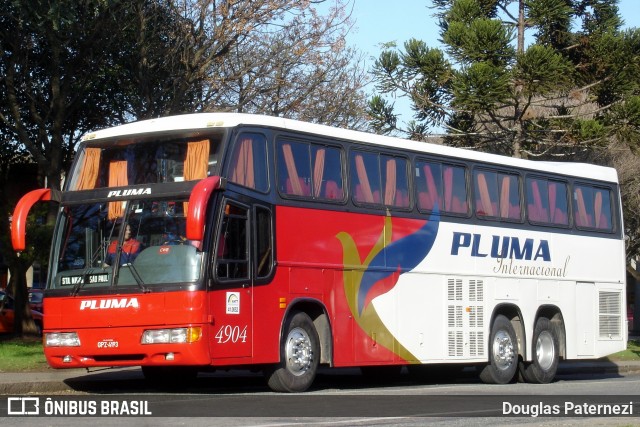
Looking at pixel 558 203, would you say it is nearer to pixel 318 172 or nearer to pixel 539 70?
pixel 539 70

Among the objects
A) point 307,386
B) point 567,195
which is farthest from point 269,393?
point 567,195

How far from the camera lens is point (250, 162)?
15.1 m

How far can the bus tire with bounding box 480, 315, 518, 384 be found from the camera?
19.4 metres

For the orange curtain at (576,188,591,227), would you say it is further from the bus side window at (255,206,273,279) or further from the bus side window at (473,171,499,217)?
the bus side window at (255,206,273,279)

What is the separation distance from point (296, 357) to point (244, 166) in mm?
2741

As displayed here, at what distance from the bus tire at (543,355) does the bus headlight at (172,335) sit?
26.6ft

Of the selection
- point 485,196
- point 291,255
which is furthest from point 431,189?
point 291,255

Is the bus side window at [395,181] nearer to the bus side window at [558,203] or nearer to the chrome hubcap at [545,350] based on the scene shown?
the bus side window at [558,203]

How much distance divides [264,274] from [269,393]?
1613 millimetres

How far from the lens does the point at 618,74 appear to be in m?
28.9

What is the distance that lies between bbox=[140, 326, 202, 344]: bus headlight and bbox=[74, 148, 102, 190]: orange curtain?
235cm

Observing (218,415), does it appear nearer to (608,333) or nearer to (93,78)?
(608,333)

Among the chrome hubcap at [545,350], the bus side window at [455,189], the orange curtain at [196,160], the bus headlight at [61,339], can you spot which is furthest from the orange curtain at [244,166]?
the chrome hubcap at [545,350]

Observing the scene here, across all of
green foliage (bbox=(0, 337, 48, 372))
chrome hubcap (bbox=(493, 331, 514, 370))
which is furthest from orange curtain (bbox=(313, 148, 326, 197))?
green foliage (bbox=(0, 337, 48, 372))
